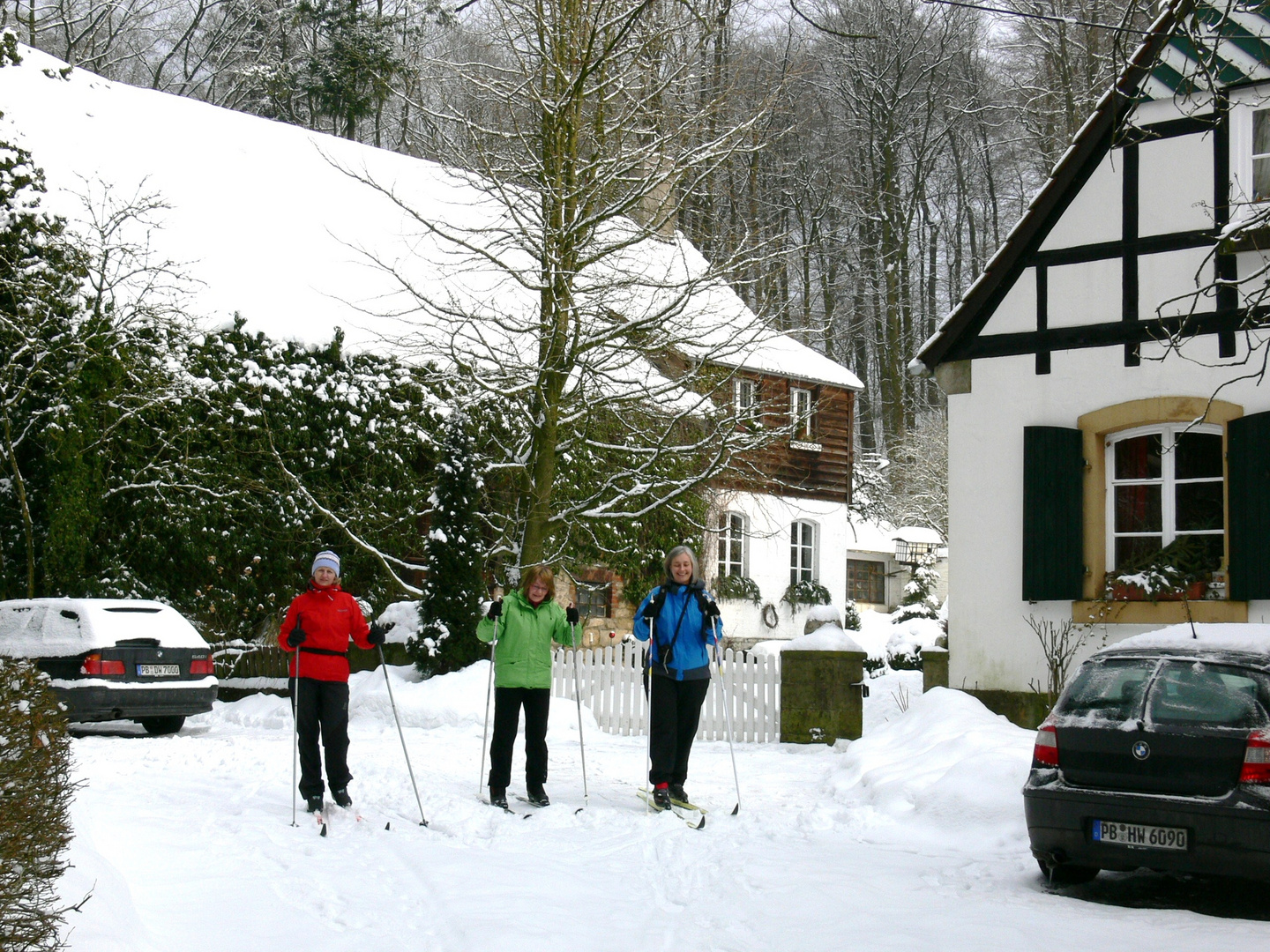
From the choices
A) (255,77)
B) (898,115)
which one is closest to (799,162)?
(898,115)

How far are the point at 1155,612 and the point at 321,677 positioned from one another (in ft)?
24.8

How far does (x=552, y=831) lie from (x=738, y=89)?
1113 cm

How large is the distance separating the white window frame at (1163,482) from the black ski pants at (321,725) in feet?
24.7

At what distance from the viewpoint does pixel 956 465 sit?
13.0m

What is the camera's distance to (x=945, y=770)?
928 cm

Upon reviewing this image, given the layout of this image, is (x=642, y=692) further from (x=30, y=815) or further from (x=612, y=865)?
(x=30, y=815)

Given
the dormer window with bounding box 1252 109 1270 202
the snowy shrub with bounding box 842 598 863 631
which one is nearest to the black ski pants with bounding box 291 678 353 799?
the dormer window with bounding box 1252 109 1270 202

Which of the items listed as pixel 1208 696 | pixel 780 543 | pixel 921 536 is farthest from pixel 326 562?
pixel 921 536

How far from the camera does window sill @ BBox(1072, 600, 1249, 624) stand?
10992mm

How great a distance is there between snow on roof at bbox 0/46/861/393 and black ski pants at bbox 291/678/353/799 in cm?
678

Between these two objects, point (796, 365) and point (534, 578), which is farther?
point (796, 365)

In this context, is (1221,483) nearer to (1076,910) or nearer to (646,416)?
(1076,910)

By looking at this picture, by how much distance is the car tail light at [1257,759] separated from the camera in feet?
20.0

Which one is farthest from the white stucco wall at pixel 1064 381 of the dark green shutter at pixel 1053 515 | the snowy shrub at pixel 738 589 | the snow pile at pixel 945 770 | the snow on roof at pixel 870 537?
the snow on roof at pixel 870 537
